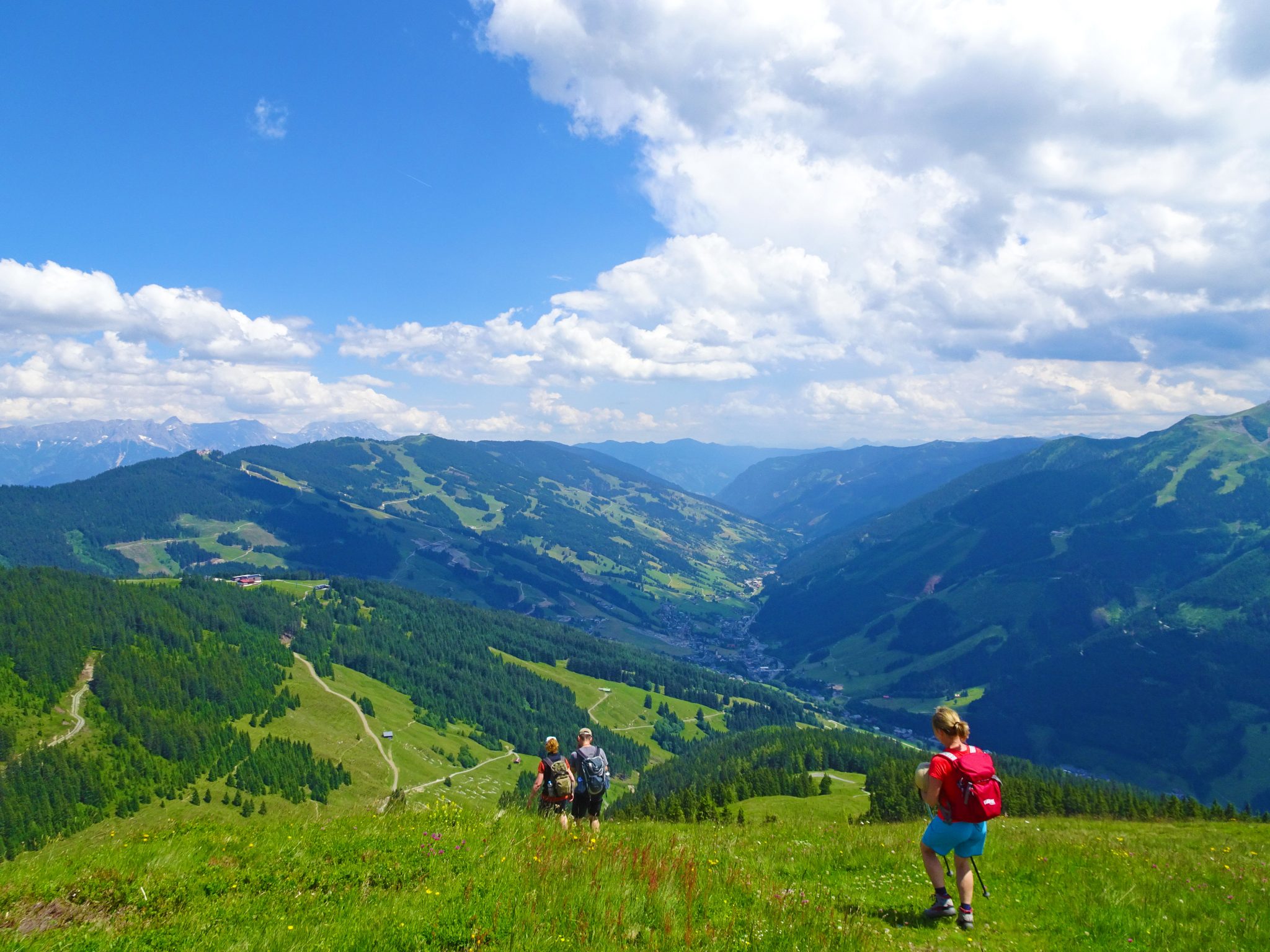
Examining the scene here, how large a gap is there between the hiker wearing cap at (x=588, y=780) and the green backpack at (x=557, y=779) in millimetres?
340

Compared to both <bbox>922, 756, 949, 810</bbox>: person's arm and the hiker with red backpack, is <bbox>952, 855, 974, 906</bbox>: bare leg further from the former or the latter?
<bbox>922, 756, 949, 810</bbox>: person's arm

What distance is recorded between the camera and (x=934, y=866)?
1138cm

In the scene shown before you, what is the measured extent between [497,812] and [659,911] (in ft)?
23.1

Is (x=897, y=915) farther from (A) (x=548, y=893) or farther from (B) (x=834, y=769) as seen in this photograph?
(B) (x=834, y=769)

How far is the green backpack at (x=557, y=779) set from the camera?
16953mm

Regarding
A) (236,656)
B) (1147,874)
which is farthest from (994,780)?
(236,656)

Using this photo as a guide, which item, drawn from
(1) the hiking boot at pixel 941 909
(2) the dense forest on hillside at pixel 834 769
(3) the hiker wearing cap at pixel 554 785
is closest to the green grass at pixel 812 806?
(2) the dense forest on hillside at pixel 834 769

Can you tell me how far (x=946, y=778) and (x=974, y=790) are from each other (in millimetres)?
415

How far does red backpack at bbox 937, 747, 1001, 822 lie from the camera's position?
34.8 feet

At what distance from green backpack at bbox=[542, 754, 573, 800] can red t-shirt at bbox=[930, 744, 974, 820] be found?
9448mm

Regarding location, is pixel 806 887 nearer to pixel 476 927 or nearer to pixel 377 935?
pixel 476 927

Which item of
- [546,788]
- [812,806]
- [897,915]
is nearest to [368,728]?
[812,806]

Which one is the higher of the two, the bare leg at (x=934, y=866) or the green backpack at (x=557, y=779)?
the bare leg at (x=934, y=866)

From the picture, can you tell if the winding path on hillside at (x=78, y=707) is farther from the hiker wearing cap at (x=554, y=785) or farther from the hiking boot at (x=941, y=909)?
the hiking boot at (x=941, y=909)
